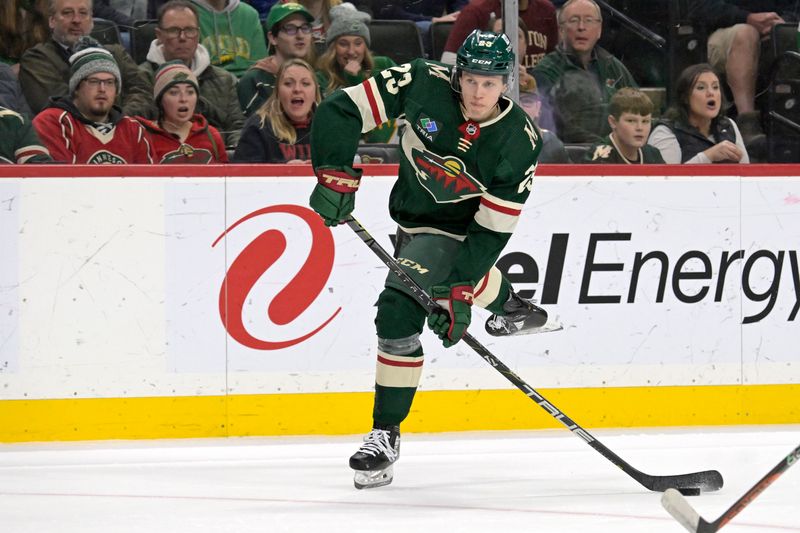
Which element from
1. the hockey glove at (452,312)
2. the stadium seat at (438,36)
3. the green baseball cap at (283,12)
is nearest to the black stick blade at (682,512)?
the hockey glove at (452,312)

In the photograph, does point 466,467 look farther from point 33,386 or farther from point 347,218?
point 33,386

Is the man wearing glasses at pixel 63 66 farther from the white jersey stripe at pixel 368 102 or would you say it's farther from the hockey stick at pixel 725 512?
the hockey stick at pixel 725 512

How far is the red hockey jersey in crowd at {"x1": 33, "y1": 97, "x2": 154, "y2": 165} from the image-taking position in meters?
4.52

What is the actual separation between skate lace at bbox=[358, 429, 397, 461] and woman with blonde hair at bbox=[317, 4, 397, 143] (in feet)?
5.69

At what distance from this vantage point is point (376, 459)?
3.56 meters

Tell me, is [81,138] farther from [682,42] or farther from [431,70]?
[682,42]

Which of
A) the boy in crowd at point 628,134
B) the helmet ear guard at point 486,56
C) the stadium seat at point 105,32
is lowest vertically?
the boy in crowd at point 628,134

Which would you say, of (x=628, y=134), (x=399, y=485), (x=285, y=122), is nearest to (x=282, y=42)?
(x=285, y=122)

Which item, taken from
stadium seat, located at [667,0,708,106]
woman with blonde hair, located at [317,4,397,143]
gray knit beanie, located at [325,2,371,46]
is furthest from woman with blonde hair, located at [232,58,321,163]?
stadium seat, located at [667,0,708,106]

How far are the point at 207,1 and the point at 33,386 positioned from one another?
1.88 meters

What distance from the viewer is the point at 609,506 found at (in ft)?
10.9

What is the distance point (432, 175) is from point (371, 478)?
89 centimetres

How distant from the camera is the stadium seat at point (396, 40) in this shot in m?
5.40

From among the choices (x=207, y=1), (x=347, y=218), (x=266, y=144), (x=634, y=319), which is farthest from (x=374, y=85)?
(x=207, y=1)
